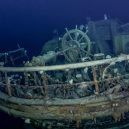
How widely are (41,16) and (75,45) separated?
6.05 meters

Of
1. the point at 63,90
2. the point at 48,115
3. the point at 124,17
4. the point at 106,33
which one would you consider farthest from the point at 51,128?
the point at 124,17

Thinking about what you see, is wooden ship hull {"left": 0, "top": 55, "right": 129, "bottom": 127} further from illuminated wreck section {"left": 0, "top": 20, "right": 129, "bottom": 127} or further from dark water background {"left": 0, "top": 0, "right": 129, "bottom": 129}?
dark water background {"left": 0, "top": 0, "right": 129, "bottom": 129}

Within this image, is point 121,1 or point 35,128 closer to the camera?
point 35,128

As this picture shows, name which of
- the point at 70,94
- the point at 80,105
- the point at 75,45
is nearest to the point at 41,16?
the point at 75,45

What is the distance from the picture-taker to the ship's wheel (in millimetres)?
11922

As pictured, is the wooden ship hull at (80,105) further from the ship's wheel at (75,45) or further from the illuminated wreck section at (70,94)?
the ship's wheel at (75,45)

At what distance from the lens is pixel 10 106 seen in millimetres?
11023

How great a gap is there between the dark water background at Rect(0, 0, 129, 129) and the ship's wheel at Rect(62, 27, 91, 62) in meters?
5.02

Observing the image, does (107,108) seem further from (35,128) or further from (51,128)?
(35,128)

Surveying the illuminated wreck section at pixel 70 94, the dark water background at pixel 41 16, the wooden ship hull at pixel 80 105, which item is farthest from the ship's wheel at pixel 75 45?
the dark water background at pixel 41 16

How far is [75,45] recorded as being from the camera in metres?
12.0

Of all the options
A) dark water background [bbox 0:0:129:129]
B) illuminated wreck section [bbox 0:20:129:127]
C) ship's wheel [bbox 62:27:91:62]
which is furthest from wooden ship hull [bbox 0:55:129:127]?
dark water background [bbox 0:0:129:129]

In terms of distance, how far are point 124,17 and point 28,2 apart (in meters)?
5.53

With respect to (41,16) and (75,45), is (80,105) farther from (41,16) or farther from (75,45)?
(41,16)
